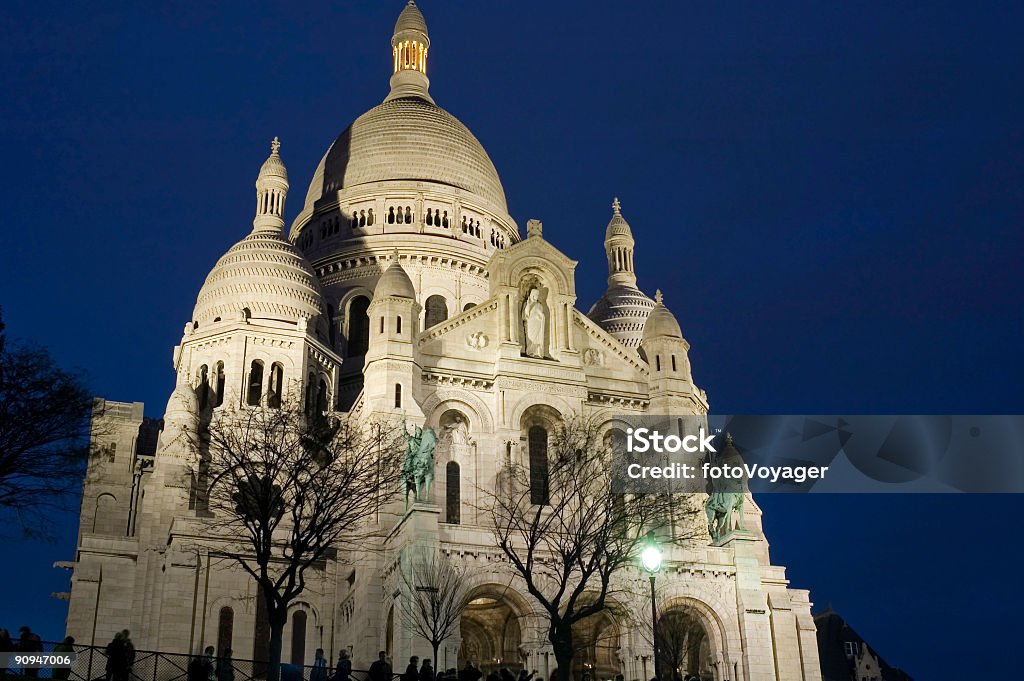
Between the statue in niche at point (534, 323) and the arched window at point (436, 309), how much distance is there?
15.5 meters

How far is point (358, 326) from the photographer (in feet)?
248

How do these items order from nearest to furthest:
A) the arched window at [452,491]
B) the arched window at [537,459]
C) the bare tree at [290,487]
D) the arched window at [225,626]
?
the bare tree at [290,487] → the arched window at [225,626] → the arched window at [452,491] → the arched window at [537,459]

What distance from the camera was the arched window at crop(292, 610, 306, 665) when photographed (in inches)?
2098

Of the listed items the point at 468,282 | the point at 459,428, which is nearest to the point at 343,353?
the point at 468,282

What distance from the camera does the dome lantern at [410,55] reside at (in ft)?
304

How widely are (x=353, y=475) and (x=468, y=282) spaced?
36533mm

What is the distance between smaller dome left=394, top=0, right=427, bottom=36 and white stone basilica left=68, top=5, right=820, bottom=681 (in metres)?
25.5

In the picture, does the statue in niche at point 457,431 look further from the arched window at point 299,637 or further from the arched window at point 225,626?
the arched window at point 225,626

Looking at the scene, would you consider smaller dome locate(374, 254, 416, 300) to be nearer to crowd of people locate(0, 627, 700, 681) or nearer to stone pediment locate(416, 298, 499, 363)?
stone pediment locate(416, 298, 499, 363)

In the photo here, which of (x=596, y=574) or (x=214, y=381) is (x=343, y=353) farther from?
(x=596, y=574)

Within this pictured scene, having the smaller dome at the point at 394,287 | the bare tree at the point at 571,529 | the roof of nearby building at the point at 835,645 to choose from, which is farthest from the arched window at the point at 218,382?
the roof of nearby building at the point at 835,645

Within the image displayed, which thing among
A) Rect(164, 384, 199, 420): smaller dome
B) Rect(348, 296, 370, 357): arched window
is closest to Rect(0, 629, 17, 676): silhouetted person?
Rect(164, 384, 199, 420): smaller dome

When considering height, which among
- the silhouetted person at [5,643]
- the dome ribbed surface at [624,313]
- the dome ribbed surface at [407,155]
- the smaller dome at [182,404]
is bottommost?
the silhouetted person at [5,643]

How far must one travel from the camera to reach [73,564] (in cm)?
5844
